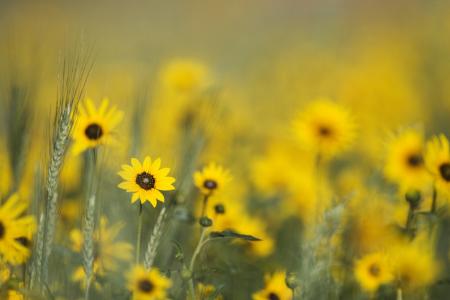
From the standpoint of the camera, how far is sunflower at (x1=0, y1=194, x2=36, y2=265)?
1518mm

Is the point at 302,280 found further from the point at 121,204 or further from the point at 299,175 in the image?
the point at 299,175

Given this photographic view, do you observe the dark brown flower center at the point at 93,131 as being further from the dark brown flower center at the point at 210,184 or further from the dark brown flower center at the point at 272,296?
the dark brown flower center at the point at 272,296

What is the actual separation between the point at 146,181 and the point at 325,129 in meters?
1.28

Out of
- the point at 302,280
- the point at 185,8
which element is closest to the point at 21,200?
the point at 302,280

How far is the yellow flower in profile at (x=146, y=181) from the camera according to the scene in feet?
4.82

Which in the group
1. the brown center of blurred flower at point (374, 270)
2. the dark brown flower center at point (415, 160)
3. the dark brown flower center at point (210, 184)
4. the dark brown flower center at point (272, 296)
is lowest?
the dark brown flower center at point (272, 296)

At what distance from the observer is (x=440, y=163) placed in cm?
181

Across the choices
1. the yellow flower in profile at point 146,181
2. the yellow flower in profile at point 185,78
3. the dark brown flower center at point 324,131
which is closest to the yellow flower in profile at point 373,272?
the yellow flower in profile at point 146,181

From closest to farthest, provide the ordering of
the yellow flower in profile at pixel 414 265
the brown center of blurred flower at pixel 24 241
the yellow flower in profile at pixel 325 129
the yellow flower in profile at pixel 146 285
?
the yellow flower in profile at pixel 146 285, the brown center of blurred flower at pixel 24 241, the yellow flower in profile at pixel 414 265, the yellow flower in profile at pixel 325 129

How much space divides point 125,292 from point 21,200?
428 mm

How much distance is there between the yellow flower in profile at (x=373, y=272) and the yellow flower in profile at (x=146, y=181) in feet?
2.21

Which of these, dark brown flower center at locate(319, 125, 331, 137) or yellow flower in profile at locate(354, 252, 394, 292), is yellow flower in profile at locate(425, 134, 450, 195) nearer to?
yellow flower in profile at locate(354, 252, 394, 292)

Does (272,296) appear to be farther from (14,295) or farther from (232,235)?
(14,295)

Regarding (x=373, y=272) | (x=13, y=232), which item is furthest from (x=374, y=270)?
(x=13, y=232)
